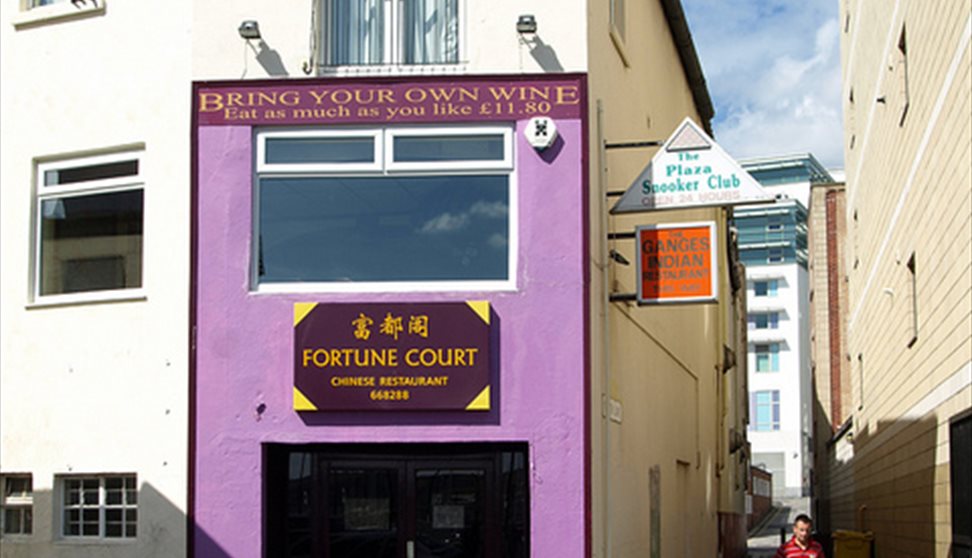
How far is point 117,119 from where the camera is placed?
39.9 feet

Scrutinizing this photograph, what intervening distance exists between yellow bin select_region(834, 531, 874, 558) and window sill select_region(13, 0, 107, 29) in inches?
518

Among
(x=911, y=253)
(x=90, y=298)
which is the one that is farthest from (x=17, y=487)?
(x=911, y=253)

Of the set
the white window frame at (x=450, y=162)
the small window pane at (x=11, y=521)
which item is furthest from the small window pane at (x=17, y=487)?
the white window frame at (x=450, y=162)

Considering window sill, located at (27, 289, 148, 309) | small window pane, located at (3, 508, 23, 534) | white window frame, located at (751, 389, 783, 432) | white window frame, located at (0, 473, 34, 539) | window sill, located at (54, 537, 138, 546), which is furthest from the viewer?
white window frame, located at (751, 389, 783, 432)

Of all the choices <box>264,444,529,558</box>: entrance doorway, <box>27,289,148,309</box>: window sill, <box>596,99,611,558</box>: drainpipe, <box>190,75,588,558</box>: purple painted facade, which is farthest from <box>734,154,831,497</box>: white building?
<box>27,289,148,309</box>: window sill

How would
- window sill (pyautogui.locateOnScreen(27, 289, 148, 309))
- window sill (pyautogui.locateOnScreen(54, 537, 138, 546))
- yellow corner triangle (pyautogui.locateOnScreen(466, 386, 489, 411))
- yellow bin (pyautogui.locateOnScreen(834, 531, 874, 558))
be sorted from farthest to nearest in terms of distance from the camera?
yellow bin (pyautogui.locateOnScreen(834, 531, 874, 558)) < window sill (pyautogui.locateOnScreen(27, 289, 148, 309)) < window sill (pyautogui.locateOnScreen(54, 537, 138, 546)) < yellow corner triangle (pyautogui.locateOnScreen(466, 386, 489, 411))

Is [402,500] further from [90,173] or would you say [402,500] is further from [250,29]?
[250,29]

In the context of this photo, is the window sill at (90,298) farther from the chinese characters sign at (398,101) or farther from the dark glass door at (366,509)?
the dark glass door at (366,509)

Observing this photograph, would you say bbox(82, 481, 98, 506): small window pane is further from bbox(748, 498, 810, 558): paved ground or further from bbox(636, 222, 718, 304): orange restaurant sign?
bbox(748, 498, 810, 558): paved ground

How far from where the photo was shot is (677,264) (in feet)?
39.1

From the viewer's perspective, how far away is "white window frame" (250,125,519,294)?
1148 cm

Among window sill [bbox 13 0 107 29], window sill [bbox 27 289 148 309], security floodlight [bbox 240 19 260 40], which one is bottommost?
window sill [bbox 27 289 148 309]

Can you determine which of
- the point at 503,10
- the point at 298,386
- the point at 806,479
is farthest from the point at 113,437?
the point at 806,479

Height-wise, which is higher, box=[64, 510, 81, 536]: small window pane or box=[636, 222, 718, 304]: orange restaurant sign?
box=[636, 222, 718, 304]: orange restaurant sign
